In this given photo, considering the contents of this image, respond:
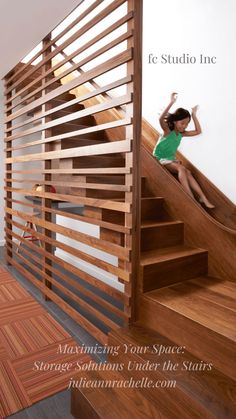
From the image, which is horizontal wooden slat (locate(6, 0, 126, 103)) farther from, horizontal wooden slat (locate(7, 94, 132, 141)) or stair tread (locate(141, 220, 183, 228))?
stair tread (locate(141, 220, 183, 228))

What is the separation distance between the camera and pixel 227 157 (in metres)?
2.45

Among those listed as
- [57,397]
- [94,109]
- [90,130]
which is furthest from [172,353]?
[94,109]

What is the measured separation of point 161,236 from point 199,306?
684 millimetres

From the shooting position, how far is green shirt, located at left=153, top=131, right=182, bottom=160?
263 centimetres

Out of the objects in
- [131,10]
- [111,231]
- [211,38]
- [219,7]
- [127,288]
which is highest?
[219,7]

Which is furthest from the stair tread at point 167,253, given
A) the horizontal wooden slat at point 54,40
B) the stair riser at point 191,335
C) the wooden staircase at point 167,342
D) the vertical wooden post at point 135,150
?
the horizontal wooden slat at point 54,40

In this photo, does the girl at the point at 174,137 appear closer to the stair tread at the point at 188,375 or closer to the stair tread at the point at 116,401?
the stair tread at the point at 188,375

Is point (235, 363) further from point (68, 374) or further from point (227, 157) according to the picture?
point (227, 157)

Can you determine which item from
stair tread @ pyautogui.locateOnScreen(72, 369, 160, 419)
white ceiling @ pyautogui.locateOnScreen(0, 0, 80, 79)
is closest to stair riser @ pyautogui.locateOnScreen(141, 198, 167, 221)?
stair tread @ pyautogui.locateOnScreen(72, 369, 160, 419)

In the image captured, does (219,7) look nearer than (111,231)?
No

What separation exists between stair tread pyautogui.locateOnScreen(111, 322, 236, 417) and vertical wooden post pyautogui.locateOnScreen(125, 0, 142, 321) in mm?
149

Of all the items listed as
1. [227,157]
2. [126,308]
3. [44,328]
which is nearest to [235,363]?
[126,308]

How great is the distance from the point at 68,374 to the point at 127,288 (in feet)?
1.98

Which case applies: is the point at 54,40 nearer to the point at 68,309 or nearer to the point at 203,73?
the point at 203,73
